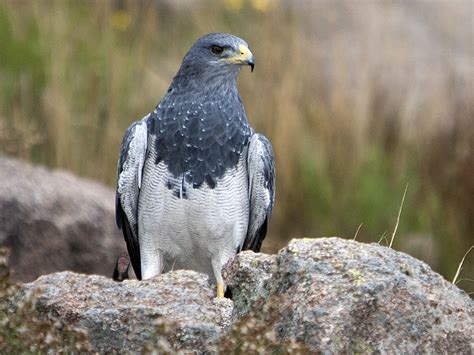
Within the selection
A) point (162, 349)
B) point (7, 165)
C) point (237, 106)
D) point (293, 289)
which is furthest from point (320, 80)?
point (162, 349)

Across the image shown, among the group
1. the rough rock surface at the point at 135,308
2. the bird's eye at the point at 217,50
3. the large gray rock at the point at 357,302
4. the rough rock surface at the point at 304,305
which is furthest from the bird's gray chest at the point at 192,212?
the large gray rock at the point at 357,302

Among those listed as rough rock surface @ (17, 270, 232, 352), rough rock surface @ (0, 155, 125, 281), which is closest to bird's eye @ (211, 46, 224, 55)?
rough rock surface @ (0, 155, 125, 281)

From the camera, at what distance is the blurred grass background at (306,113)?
31.3ft

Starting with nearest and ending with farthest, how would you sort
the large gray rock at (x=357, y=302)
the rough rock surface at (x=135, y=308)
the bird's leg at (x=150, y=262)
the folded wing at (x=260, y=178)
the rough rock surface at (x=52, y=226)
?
the large gray rock at (x=357, y=302) → the rough rock surface at (x=135, y=308) → the folded wing at (x=260, y=178) → the bird's leg at (x=150, y=262) → the rough rock surface at (x=52, y=226)

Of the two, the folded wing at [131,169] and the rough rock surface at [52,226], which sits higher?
the folded wing at [131,169]

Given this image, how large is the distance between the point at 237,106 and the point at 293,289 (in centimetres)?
226

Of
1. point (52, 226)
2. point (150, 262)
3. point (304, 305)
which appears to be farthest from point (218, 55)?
point (304, 305)

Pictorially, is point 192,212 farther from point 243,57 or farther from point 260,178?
point 243,57

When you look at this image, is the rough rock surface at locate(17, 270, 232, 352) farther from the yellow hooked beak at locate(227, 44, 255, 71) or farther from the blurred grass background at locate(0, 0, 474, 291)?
the blurred grass background at locate(0, 0, 474, 291)

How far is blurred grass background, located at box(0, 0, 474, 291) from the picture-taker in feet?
31.3

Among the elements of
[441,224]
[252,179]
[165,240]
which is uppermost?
[252,179]

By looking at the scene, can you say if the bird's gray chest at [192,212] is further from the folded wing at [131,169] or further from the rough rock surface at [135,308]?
the rough rock surface at [135,308]

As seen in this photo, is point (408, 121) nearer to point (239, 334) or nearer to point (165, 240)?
point (165, 240)

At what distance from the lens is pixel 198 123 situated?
20.8 ft
